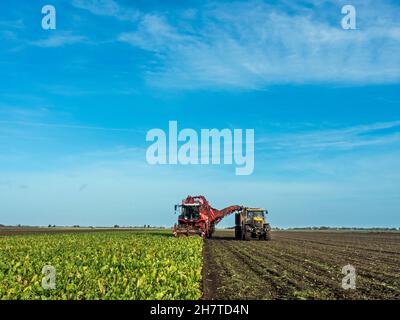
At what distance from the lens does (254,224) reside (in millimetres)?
40000

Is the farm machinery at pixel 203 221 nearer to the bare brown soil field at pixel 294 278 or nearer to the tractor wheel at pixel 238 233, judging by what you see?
the tractor wheel at pixel 238 233

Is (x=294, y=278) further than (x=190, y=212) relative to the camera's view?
No

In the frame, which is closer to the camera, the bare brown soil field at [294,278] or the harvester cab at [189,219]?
the bare brown soil field at [294,278]

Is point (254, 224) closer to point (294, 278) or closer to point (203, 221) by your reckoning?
point (203, 221)

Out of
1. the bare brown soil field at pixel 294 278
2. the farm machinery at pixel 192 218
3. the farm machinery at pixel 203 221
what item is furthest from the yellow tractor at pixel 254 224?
the bare brown soil field at pixel 294 278

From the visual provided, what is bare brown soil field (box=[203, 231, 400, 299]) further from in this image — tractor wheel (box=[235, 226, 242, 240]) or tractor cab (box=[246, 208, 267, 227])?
tractor wheel (box=[235, 226, 242, 240])

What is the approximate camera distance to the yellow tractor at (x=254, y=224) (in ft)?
129

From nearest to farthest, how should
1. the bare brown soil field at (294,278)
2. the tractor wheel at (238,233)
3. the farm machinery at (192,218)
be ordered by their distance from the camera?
the bare brown soil field at (294,278)
the farm machinery at (192,218)
the tractor wheel at (238,233)

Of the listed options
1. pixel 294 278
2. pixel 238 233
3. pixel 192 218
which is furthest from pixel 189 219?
pixel 294 278

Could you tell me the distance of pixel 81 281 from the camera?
32.1ft

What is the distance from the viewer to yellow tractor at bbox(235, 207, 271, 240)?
3938 centimetres
